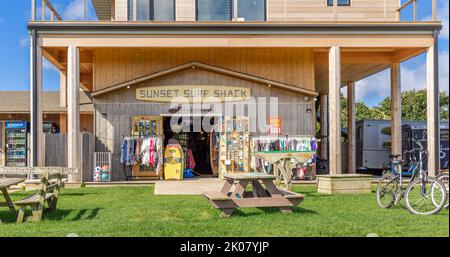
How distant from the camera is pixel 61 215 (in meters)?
8.70

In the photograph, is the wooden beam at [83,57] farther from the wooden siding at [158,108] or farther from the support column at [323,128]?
the support column at [323,128]

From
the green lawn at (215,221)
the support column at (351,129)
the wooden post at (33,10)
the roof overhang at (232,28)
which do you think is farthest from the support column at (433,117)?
the wooden post at (33,10)

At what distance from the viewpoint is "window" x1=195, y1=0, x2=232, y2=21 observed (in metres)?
17.6

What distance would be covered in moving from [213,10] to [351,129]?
8612 mm

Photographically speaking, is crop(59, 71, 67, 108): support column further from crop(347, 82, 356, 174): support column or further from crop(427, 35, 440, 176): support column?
crop(427, 35, 440, 176): support column

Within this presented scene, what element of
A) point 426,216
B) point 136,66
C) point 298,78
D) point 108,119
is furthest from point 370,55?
point 426,216

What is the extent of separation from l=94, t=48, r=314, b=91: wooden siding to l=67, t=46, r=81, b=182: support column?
245 centimetres

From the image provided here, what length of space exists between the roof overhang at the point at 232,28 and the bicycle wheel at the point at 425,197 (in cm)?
772

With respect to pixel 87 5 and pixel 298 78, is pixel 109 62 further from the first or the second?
pixel 298 78

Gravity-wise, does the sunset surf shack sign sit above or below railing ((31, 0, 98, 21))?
below

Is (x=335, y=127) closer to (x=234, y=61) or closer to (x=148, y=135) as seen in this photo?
(x=234, y=61)

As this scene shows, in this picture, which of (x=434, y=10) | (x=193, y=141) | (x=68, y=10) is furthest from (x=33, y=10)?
(x=434, y=10)

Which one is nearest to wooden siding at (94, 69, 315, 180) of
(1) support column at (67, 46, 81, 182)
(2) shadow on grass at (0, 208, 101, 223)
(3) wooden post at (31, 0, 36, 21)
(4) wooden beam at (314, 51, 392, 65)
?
(1) support column at (67, 46, 81, 182)

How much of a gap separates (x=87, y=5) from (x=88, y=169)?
204 inches
